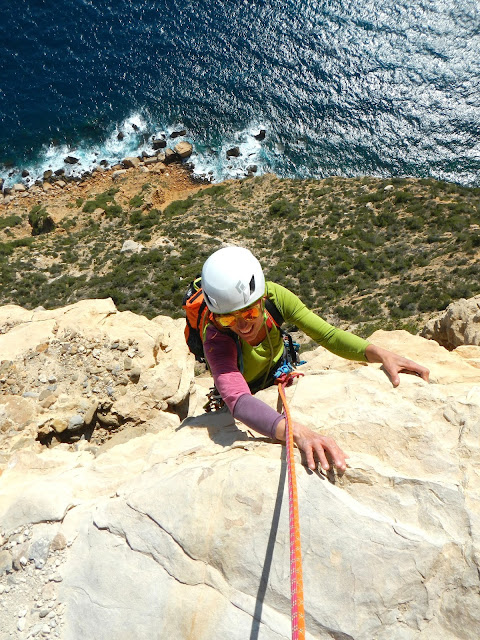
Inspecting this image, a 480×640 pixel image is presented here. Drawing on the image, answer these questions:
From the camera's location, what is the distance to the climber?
3.60 m

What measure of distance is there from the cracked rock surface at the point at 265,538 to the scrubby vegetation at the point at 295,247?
42.6 ft

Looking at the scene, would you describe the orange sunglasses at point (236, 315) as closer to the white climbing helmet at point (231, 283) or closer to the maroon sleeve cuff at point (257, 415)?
the white climbing helmet at point (231, 283)

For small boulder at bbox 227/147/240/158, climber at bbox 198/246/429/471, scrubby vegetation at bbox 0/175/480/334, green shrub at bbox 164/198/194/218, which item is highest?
small boulder at bbox 227/147/240/158

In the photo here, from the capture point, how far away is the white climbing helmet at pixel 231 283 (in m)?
3.74

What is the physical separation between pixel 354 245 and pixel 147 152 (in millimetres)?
21997

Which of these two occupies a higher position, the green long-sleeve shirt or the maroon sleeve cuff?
the green long-sleeve shirt

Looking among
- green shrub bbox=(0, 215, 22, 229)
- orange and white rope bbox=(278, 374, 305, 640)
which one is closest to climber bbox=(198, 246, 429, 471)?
orange and white rope bbox=(278, 374, 305, 640)

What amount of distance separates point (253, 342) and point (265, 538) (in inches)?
64.7

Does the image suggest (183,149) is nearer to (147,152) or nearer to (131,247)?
(147,152)

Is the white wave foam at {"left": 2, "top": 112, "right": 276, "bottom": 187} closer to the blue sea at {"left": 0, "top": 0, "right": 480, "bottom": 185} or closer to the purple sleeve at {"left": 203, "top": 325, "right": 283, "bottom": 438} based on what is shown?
the blue sea at {"left": 0, "top": 0, "right": 480, "bottom": 185}

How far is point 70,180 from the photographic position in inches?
1578

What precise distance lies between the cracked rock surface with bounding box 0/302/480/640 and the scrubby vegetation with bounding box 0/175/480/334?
1299 centimetres

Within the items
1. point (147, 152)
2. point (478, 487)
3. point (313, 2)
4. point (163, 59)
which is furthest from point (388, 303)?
point (313, 2)

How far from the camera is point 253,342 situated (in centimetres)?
436
